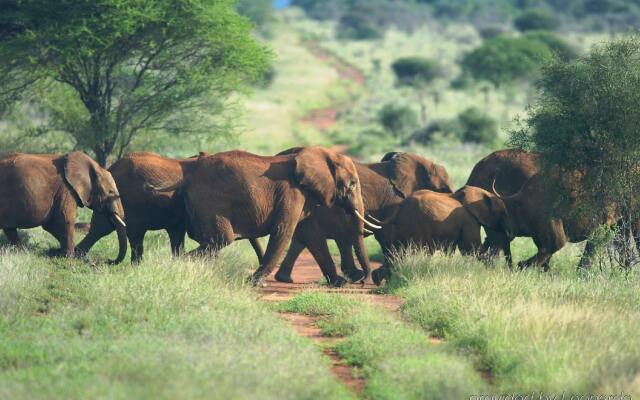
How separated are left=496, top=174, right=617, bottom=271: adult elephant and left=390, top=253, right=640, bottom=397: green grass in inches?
23.1

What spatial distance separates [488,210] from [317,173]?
245cm

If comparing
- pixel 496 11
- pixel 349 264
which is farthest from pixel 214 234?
pixel 496 11

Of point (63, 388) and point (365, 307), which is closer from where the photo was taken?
point (63, 388)

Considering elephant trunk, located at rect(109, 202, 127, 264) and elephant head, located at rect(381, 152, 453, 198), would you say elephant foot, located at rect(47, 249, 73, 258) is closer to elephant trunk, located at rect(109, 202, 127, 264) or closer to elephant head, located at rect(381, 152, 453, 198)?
elephant trunk, located at rect(109, 202, 127, 264)

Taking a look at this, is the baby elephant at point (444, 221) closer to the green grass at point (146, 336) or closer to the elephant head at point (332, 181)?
the elephant head at point (332, 181)

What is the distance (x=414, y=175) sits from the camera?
54.9ft

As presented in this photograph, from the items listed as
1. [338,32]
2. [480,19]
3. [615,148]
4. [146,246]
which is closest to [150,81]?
[146,246]

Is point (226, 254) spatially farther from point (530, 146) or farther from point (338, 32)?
point (338, 32)

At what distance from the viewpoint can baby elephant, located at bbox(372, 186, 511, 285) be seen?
14.3m

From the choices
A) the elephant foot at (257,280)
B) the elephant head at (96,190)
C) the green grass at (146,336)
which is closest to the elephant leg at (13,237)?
the green grass at (146,336)

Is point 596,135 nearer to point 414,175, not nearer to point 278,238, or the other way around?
point 414,175

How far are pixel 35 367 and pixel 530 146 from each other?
28.3ft

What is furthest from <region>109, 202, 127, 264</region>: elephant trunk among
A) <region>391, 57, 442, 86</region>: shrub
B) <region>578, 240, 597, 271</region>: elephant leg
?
<region>391, 57, 442, 86</region>: shrub

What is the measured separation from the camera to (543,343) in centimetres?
895
